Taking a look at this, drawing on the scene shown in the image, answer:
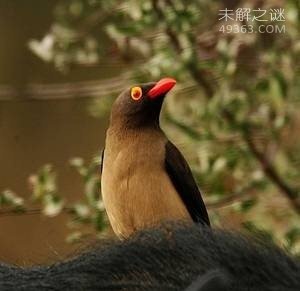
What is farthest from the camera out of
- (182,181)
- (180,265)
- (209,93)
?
(209,93)

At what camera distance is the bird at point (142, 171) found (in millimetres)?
2703

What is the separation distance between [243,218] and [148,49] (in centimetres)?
73

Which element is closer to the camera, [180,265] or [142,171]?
[180,265]

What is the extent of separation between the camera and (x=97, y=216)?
3.60m

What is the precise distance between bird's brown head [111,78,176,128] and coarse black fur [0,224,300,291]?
52.3 inches

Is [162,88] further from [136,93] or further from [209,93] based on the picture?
[209,93]

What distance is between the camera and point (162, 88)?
2.73 m

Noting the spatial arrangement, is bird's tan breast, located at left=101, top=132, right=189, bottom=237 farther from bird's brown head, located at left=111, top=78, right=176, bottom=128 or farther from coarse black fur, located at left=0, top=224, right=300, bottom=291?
coarse black fur, located at left=0, top=224, right=300, bottom=291

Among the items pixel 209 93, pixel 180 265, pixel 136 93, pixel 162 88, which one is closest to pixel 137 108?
pixel 136 93

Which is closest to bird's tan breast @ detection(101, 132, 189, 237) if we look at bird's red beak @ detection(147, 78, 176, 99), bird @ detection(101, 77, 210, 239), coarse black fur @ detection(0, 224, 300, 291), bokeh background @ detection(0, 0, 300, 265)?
bird @ detection(101, 77, 210, 239)

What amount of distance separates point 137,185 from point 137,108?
0.77ft

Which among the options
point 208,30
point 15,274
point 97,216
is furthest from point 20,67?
point 15,274

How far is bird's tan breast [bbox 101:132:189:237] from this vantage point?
2697 millimetres

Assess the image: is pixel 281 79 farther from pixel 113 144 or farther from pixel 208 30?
pixel 113 144
